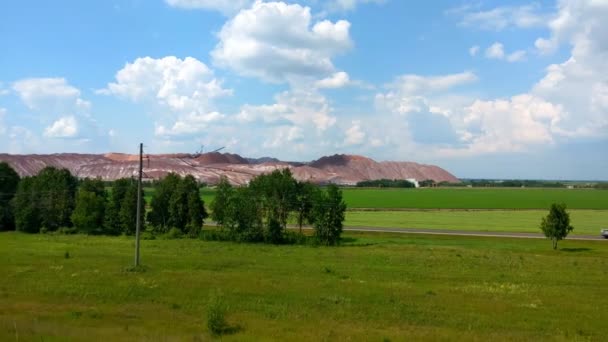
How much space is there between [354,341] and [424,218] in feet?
266

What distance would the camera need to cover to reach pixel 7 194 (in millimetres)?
76875

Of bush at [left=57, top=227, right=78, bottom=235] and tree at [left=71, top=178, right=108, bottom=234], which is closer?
tree at [left=71, top=178, right=108, bottom=234]

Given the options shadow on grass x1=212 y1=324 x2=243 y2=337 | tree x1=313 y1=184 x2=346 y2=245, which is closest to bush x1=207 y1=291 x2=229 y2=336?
shadow on grass x1=212 y1=324 x2=243 y2=337

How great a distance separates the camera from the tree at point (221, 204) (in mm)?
65750

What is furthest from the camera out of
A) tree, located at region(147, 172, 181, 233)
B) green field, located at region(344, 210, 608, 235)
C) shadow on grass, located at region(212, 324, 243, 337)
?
green field, located at region(344, 210, 608, 235)

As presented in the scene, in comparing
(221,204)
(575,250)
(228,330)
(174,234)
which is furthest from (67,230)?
(575,250)

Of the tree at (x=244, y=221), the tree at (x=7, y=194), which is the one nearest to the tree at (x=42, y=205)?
the tree at (x=7, y=194)

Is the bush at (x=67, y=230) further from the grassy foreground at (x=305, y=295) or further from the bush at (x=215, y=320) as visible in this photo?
the bush at (x=215, y=320)

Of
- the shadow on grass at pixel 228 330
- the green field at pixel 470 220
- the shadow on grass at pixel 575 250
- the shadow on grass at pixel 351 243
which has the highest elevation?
the shadow on grass at pixel 228 330

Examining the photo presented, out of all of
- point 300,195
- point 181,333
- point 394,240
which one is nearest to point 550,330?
point 181,333

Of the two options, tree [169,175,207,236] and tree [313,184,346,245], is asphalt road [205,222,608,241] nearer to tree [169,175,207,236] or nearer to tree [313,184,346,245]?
tree [313,184,346,245]

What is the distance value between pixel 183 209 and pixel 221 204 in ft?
22.2

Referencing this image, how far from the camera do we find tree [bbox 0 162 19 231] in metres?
73.9

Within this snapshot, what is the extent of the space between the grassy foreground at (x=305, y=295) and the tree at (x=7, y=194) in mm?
30844
